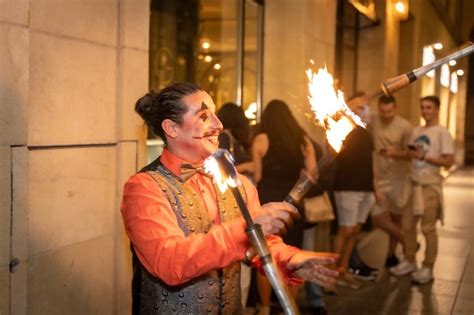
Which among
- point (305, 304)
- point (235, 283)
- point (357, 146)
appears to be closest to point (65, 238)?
point (235, 283)

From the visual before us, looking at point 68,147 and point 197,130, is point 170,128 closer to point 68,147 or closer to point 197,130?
point 197,130

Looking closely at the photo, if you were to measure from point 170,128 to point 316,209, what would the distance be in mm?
3550

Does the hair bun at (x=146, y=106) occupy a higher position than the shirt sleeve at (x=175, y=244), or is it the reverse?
the hair bun at (x=146, y=106)

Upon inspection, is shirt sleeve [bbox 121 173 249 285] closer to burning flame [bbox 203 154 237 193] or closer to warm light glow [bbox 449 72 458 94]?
burning flame [bbox 203 154 237 193]

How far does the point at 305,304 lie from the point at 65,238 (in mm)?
3177

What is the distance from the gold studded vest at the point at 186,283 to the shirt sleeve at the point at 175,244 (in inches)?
3.9

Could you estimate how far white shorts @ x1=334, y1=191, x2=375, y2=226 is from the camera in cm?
724

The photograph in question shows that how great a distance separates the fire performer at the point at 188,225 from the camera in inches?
91.0

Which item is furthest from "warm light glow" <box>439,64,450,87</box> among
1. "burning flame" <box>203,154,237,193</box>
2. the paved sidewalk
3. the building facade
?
"burning flame" <box>203,154,237,193</box>

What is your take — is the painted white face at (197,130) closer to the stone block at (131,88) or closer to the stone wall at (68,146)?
the stone wall at (68,146)

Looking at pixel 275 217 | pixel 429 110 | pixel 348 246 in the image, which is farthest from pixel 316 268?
pixel 429 110

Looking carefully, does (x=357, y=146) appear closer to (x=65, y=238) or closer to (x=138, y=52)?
(x=138, y=52)

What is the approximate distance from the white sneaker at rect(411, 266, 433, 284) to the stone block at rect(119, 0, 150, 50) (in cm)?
430

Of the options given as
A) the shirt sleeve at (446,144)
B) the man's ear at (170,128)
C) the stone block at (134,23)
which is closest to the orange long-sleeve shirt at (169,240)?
the man's ear at (170,128)
